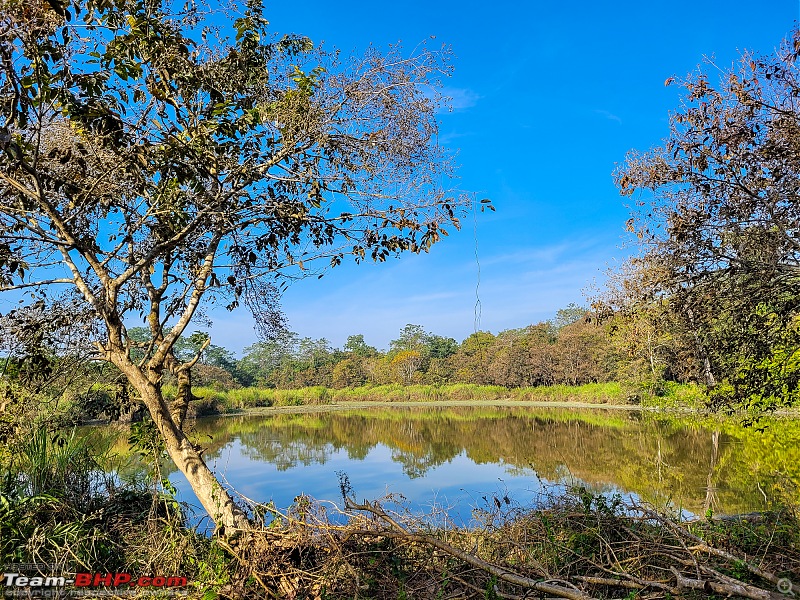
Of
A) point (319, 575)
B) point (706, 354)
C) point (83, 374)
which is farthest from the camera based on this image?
point (706, 354)

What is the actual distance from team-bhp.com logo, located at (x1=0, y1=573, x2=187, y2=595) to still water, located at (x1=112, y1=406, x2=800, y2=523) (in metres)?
1.20

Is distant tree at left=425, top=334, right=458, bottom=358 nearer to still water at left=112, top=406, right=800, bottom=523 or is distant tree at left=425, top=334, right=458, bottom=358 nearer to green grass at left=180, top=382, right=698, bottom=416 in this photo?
green grass at left=180, top=382, right=698, bottom=416

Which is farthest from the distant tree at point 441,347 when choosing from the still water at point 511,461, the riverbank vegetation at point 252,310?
the riverbank vegetation at point 252,310

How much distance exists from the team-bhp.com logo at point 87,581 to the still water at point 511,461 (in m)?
1.20

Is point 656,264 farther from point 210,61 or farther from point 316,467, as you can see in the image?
point 316,467

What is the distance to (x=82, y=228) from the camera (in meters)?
4.06

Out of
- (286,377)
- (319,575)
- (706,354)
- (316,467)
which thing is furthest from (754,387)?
(286,377)

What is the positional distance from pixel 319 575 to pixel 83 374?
2940 mm

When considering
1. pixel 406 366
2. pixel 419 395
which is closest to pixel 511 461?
pixel 419 395

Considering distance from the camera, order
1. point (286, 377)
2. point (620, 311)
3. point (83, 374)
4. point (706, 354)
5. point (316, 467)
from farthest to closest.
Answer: point (286, 377), point (316, 467), point (620, 311), point (706, 354), point (83, 374)

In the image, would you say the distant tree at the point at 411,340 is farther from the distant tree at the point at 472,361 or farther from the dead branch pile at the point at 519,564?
the dead branch pile at the point at 519,564

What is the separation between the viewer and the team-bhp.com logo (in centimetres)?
336

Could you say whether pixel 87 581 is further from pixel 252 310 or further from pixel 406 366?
pixel 406 366

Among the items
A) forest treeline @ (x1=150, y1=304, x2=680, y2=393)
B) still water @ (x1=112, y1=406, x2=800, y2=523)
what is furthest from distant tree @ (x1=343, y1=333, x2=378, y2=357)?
still water @ (x1=112, y1=406, x2=800, y2=523)
